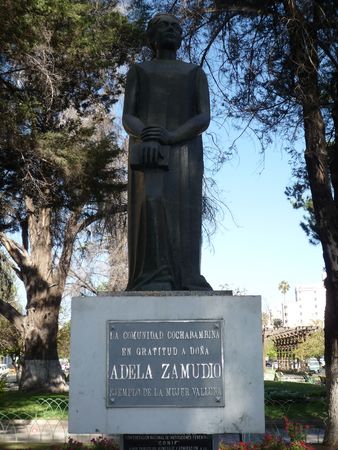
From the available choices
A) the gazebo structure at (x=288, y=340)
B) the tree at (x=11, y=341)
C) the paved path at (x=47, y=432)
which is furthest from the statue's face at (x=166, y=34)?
the gazebo structure at (x=288, y=340)

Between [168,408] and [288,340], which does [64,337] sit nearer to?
[288,340]

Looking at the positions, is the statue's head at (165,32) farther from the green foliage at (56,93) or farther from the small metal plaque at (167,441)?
the green foliage at (56,93)

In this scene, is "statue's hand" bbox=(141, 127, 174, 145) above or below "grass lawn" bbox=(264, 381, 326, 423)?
above

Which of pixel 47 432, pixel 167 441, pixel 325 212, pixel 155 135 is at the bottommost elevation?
pixel 47 432

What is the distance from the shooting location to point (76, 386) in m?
3.81

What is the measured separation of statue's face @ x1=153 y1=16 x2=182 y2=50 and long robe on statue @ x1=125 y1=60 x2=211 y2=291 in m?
0.14

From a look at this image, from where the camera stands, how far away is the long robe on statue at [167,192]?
441 cm

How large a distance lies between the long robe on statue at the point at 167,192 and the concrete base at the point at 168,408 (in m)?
0.33

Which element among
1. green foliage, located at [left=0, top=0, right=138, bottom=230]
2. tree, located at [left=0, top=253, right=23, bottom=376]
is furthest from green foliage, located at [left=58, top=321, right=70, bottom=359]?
green foliage, located at [left=0, top=0, right=138, bottom=230]

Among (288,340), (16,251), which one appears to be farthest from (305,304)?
(16,251)

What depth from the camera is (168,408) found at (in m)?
3.80

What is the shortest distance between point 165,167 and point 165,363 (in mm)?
1427

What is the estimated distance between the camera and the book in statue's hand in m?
4.41

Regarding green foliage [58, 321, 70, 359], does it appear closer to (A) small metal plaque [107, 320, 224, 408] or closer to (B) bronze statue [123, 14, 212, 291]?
(B) bronze statue [123, 14, 212, 291]
